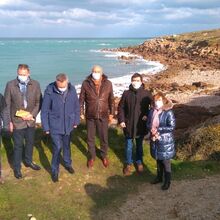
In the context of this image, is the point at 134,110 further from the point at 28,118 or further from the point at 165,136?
the point at 28,118

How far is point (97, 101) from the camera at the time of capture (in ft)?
31.3

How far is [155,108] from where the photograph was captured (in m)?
8.76

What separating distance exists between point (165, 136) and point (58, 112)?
7.90ft

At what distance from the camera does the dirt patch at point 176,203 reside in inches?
316

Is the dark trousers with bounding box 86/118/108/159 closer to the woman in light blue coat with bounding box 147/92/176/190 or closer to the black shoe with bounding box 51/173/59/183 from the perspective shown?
the black shoe with bounding box 51/173/59/183

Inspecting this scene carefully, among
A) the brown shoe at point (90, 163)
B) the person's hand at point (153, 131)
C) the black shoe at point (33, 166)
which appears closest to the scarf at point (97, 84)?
the person's hand at point (153, 131)

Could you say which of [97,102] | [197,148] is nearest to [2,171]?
[97,102]

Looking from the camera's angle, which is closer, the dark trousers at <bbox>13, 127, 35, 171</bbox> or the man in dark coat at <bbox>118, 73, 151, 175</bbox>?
the dark trousers at <bbox>13, 127, 35, 171</bbox>

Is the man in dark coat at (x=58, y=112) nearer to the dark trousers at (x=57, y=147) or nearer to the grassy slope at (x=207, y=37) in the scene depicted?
the dark trousers at (x=57, y=147)

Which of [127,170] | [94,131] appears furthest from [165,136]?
[94,131]

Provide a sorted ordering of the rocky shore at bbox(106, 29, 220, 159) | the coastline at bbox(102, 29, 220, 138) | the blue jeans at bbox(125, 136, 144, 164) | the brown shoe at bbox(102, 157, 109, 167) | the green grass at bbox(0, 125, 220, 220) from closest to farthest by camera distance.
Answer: the green grass at bbox(0, 125, 220, 220) → the blue jeans at bbox(125, 136, 144, 164) → the brown shoe at bbox(102, 157, 109, 167) → the rocky shore at bbox(106, 29, 220, 159) → the coastline at bbox(102, 29, 220, 138)

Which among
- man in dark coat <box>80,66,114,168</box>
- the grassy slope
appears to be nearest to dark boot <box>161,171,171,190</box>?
man in dark coat <box>80,66,114,168</box>

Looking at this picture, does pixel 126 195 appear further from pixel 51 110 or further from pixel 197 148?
pixel 197 148

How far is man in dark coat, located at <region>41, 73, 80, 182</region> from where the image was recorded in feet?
29.1
